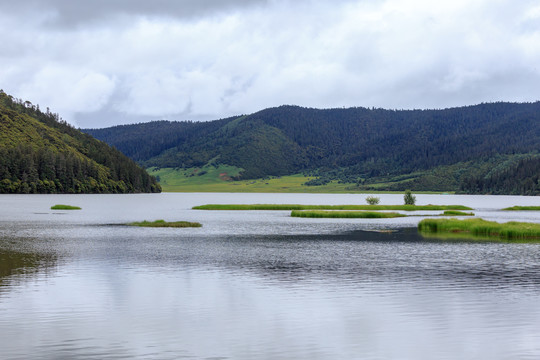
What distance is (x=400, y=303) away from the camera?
3450cm

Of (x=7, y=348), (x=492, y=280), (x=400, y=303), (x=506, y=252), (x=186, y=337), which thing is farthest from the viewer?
(x=506, y=252)

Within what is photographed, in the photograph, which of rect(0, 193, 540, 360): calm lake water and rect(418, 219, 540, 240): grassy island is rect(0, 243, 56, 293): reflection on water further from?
rect(418, 219, 540, 240): grassy island

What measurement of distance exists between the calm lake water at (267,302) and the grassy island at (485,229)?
14.9 metres

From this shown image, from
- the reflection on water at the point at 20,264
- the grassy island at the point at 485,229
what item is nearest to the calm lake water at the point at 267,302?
the reflection on water at the point at 20,264

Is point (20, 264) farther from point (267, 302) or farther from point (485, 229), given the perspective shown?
point (485, 229)

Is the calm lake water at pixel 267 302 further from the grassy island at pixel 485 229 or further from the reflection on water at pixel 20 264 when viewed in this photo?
the grassy island at pixel 485 229

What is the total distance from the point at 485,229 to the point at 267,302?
191 ft

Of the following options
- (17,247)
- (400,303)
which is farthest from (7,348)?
(17,247)

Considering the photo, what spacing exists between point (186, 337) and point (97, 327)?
4823 mm

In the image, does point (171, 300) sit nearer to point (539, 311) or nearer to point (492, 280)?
point (539, 311)

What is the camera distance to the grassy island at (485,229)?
258 feet

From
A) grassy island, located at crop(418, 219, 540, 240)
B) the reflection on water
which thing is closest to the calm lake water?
the reflection on water

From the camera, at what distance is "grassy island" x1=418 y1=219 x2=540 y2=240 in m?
78.7

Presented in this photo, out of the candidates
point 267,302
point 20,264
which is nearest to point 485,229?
point 267,302
